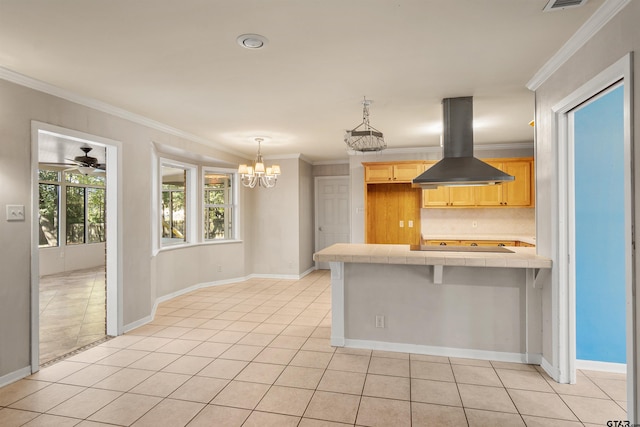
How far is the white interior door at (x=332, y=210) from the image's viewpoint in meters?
7.71

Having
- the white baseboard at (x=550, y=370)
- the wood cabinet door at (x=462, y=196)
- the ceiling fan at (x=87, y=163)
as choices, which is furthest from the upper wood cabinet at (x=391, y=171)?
the ceiling fan at (x=87, y=163)

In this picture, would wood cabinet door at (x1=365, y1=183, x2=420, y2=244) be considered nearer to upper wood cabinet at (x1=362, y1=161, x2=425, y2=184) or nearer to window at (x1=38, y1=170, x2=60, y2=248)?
upper wood cabinet at (x1=362, y1=161, x2=425, y2=184)

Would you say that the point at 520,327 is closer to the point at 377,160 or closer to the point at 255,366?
the point at 255,366

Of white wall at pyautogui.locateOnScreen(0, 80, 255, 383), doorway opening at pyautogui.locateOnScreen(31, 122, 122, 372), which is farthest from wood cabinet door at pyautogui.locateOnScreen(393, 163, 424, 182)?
doorway opening at pyautogui.locateOnScreen(31, 122, 122, 372)

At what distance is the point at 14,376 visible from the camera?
2791 mm

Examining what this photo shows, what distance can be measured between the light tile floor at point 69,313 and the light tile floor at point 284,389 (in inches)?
15.9

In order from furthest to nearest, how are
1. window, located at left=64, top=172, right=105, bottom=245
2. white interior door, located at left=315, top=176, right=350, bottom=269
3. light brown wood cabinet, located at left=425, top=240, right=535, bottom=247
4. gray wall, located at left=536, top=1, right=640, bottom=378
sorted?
window, located at left=64, top=172, right=105, bottom=245, white interior door, located at left=315, top=176, right=350, bottom=269, light brown wood cabinet, located at left=425, top=240, right=535, bottom=247, gray wall, located at left=536, top=1, right=640, bottom=378

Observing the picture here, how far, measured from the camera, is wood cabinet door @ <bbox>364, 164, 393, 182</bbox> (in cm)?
598

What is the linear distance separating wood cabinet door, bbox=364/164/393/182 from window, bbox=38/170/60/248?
22.8 feet

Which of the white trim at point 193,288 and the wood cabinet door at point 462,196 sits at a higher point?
the wood cabinet door at point 462,196

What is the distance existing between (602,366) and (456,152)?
85.0 inches

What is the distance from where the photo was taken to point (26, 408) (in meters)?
2.40

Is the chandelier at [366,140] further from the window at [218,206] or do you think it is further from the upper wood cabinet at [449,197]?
the window at [218,206]

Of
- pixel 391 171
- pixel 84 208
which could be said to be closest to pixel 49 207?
pixel 84 208
